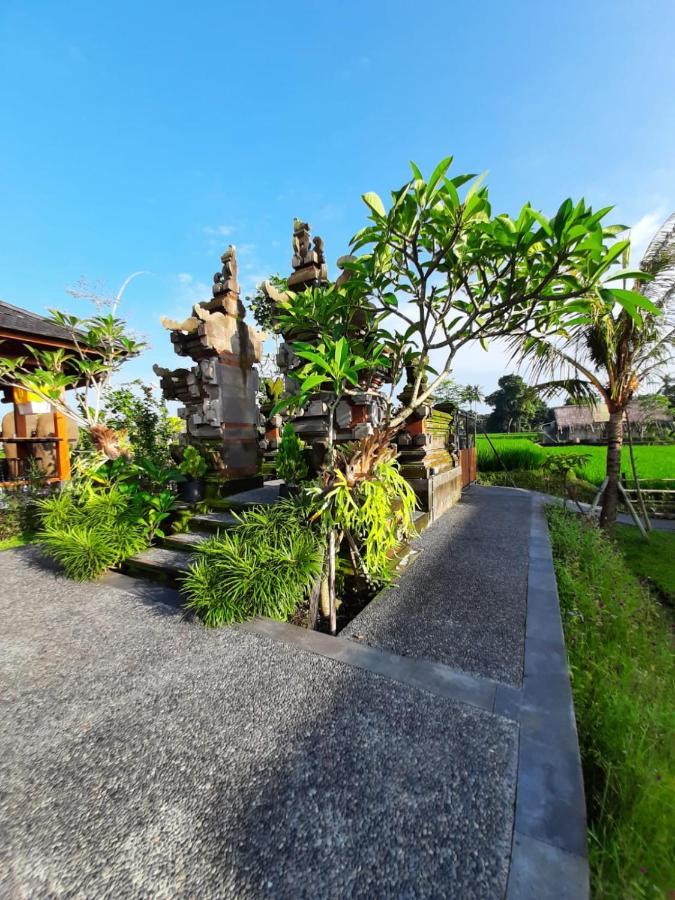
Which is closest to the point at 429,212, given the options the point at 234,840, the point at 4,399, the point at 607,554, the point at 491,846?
the point at 491,846

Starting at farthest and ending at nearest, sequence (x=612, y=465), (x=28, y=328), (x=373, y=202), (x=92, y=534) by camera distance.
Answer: (x=612, y=465)
(x=28, y=328)
(x=92, y=534)
(x=373, y=202)

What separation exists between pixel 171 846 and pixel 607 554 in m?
5.60

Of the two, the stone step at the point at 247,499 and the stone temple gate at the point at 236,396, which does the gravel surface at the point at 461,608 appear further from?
the stone step at the point at 247,499

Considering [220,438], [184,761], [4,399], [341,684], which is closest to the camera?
[184,761]

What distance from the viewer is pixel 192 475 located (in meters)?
4.96

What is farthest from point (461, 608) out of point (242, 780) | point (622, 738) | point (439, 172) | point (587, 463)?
point (587, 463)

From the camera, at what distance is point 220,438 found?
5238mm

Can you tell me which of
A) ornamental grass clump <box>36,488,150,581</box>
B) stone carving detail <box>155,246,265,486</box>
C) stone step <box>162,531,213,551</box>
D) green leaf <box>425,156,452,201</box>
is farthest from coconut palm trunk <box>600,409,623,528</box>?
ornamental grass clump <box>36,488,150,581</box>

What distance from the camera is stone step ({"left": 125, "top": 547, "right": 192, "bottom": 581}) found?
3.55 metres

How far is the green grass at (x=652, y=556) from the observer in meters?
5.22

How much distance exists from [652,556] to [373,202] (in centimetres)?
786

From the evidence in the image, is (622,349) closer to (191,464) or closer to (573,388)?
(573,388)

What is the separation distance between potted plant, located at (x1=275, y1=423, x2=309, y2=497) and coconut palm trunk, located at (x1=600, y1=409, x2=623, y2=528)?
620 cm

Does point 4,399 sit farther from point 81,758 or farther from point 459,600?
point 459,600
